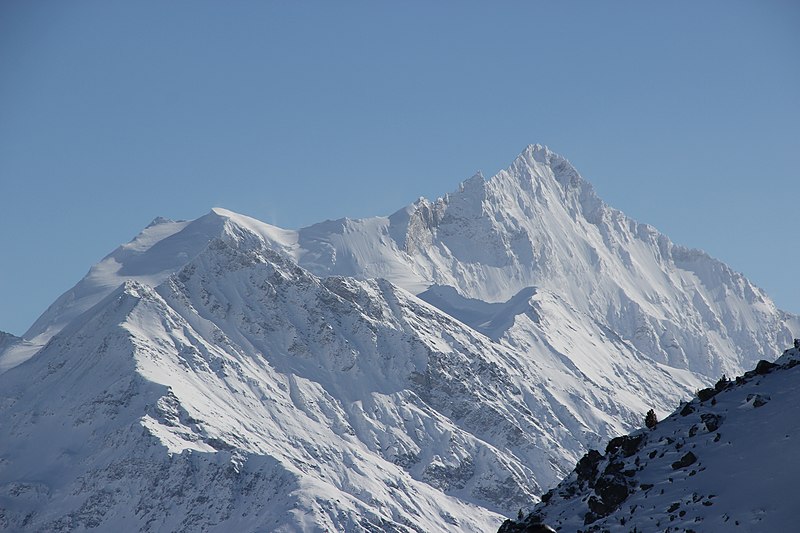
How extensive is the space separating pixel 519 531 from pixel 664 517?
7.88 m

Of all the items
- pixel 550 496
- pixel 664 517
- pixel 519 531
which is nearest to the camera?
pixel 664 517

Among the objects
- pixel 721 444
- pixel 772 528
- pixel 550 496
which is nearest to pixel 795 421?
pixel 721 444

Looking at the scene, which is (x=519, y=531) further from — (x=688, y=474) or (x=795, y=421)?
(x=795, y=421)

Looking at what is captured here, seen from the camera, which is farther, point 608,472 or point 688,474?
point 608,472

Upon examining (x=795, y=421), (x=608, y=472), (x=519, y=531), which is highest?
(x=795, y=421)

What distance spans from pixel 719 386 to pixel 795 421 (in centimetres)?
962

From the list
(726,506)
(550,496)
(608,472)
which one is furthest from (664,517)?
(550,496)

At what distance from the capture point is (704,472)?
5309 cm

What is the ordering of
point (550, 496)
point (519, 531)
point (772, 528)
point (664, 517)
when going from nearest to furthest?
point (772, 528) → point (664, 517) → point (519, 531) → point (550, 496)

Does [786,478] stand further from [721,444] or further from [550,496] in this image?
[550,496]

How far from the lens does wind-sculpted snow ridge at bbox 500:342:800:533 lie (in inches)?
1978

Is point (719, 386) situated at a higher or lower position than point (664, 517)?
higher

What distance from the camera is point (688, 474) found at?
5369cm

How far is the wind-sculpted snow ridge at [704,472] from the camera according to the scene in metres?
50.2
